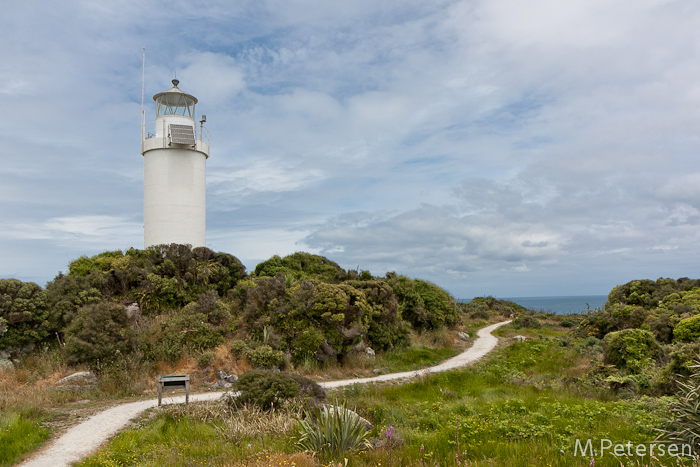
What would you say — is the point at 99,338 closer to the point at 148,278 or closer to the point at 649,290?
the point at 148,278

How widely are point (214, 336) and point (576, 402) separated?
11.3 m

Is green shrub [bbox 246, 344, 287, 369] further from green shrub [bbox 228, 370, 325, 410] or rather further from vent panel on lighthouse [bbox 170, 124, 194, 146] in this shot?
vent panel on lighthouse [bbox 170, 124, 194, 146]

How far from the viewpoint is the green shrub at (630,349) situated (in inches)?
504

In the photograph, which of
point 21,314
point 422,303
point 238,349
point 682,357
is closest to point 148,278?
point 21,314

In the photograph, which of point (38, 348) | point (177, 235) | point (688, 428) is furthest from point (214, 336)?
point (688, 428)

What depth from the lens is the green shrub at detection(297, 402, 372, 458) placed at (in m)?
6.52

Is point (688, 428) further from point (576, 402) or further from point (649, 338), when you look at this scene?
point (649, 338)

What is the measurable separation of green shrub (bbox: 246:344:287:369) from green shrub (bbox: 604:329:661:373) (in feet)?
33.2

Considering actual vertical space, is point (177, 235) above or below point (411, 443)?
above

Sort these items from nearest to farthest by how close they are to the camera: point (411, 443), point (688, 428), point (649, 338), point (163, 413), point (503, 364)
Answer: point (688, 428)
point (411, 443)
point (163, 413)
point (649, 338)
point (503, 364)

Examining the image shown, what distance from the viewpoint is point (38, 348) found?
15.2 m

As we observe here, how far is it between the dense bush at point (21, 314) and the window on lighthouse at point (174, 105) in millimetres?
12467

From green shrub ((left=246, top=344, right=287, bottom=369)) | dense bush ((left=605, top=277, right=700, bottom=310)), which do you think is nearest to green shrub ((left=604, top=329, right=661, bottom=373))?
dense bush ((left=605, top=277, right=700, bottom=310))

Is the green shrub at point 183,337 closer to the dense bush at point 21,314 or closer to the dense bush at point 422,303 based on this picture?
the dense bush at point 21,314
